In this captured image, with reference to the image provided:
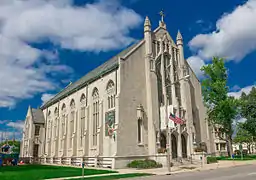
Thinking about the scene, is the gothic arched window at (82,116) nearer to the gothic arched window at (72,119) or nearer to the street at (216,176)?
the gothic arched window at (72,119)

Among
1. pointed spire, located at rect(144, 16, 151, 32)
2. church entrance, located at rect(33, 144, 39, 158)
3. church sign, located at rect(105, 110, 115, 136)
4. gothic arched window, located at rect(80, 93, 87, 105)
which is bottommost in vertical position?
church entrance, located at rect(33, 144, 39, 158)

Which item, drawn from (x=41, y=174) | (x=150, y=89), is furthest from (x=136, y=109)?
(x=41, y=174)

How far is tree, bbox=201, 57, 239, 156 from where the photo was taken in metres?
38.0

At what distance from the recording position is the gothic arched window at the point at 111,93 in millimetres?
32281

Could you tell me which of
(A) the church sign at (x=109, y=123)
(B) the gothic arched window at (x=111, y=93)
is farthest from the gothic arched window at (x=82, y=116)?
(A) the church sign at (x=109, y=123)

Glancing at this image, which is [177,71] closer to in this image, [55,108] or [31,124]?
[55,108]

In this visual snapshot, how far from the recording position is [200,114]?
133 feet

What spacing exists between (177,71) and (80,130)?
61.4 feet

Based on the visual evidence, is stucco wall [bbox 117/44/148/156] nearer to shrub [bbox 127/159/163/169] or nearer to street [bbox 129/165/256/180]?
shrub [bbox 127/159/163/169]

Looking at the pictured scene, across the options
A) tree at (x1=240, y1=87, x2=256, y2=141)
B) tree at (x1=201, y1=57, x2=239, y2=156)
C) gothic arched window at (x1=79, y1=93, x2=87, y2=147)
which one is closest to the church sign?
gothic arched window at (x1=79, y1=93, x2=87, y2=147)

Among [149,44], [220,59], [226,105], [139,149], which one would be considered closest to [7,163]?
[139,149]

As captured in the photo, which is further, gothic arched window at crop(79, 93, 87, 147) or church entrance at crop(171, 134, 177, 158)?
gothic arched window at crop(79, 93, 87, 147)

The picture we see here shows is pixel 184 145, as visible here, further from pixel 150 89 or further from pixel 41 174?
pixel 41 174

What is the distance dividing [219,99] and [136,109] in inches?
663
